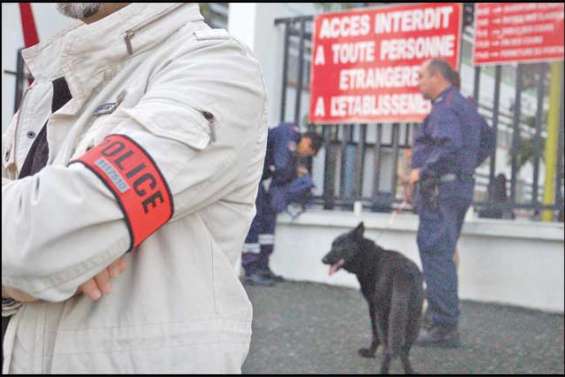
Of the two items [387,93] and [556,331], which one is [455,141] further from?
[387,93]

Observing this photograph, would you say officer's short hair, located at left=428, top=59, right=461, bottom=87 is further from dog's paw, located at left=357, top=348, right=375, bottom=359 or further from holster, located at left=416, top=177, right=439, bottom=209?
dog's paw, located at left=357, top=348, right=375, bottom=359

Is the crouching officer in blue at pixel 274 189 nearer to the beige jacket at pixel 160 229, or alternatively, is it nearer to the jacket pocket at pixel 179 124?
the beige jacket at pixel 160 229

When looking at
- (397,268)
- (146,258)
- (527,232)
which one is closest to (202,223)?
(146,258)

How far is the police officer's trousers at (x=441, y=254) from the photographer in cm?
561

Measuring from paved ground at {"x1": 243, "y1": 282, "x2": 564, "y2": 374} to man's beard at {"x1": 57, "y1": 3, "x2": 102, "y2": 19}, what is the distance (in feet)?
11.7

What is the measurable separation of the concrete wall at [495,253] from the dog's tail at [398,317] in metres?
2.35

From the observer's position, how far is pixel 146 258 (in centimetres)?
128

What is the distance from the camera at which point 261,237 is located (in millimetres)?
7676

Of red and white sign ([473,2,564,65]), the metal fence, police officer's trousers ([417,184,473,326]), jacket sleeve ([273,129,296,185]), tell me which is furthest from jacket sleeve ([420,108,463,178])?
jacket sleeve ([273,129,296,185])

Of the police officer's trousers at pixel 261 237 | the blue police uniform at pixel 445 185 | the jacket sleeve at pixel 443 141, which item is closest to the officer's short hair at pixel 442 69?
the blue police uniform at pixel 445 185

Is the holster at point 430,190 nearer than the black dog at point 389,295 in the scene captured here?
No

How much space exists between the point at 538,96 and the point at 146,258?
6.39 metres

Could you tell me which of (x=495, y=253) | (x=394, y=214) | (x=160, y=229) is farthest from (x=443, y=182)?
(x=160, y=229)

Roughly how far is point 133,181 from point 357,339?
467cm
